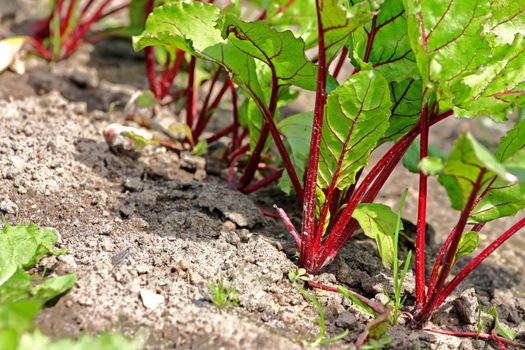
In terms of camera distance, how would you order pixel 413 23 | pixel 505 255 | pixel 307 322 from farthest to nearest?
pixel 505 255, pixel 307 322, pixel 413 23

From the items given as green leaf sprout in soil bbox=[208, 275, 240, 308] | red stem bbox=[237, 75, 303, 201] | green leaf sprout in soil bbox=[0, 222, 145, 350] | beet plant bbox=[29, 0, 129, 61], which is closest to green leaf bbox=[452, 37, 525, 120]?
red stem bbox=[237, 75, 303, 201]

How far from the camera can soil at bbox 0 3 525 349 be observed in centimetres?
175

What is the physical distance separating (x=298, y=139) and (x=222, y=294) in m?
0.79

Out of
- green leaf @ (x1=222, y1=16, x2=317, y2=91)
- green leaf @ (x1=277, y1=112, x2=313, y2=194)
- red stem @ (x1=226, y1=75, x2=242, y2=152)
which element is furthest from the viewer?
red stem @ (x1=226, y1=75, x2=242, y2=152)

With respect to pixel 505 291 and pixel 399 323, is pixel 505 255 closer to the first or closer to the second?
pixel 505 291

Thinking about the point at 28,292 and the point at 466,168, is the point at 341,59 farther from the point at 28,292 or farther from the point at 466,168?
the point at 28,292

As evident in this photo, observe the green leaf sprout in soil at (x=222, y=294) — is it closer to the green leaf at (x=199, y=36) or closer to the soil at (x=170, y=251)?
the soil at (x=170, y=251)

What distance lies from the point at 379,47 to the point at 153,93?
1.27 meters

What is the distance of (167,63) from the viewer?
299cm

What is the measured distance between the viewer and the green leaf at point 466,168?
1.47 meters

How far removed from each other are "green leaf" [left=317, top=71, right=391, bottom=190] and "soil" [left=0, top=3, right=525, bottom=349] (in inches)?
12.5

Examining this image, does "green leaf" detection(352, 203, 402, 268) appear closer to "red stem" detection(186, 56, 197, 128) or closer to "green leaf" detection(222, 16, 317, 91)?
"green leaf" detection(222, 16, 317, 91)

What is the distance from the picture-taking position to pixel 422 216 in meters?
1.90

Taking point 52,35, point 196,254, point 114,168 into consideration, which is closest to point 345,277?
point 196,254
